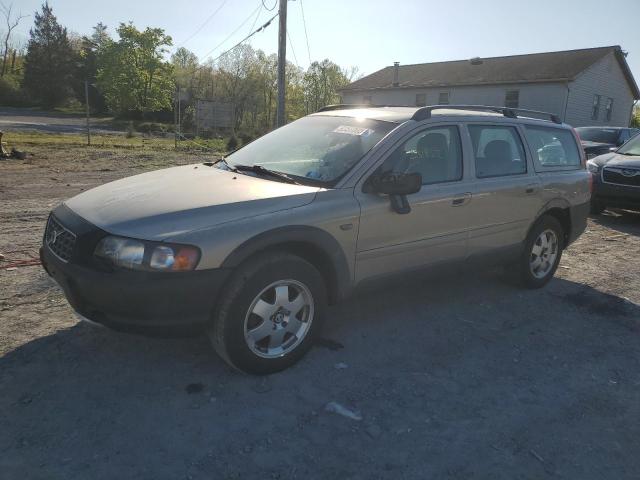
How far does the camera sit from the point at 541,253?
17.7 feet

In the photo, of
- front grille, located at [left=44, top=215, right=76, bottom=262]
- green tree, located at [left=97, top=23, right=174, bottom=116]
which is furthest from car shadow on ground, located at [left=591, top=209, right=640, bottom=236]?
green tree, located at [left=97, top=23, right=174, bottom=116]

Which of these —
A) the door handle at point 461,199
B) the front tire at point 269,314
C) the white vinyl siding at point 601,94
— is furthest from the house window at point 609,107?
the front tire at point 269,314

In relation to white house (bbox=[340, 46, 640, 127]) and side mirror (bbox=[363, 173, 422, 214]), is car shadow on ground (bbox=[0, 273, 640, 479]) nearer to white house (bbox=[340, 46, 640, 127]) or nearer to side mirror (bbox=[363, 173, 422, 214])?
side mirror (bbox=[363, 173, 422, 214])

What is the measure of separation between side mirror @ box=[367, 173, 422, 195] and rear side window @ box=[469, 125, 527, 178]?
112 cm

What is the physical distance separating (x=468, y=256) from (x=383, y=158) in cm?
138

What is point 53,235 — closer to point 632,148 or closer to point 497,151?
point 497,151

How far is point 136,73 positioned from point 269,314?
5350 cm

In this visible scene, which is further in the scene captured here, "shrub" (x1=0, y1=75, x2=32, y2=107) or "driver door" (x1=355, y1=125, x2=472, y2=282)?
"shrub" (x1=0, y1=75, x2=32, y2=107)

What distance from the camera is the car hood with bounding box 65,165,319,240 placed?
9.72ft

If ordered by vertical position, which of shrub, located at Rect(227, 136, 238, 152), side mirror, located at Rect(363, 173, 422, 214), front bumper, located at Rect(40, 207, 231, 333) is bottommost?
front bumper, located at Rect(40, 207, 231, 333)

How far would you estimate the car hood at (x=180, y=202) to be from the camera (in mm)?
2963

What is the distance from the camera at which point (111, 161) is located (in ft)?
46.8

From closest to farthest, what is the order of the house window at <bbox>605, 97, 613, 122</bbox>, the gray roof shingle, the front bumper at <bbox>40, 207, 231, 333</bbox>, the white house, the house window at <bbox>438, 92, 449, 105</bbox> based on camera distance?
the front bumper at <bbox>40, 207, 231, 333</bbox> → the white house → the gray roof shingle → the house window at <bbox>605, 97, 613, 122</bbox> → the house window at <bbox>438, 92, 449, 105</bbox>

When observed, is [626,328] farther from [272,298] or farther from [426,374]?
[272,298]
